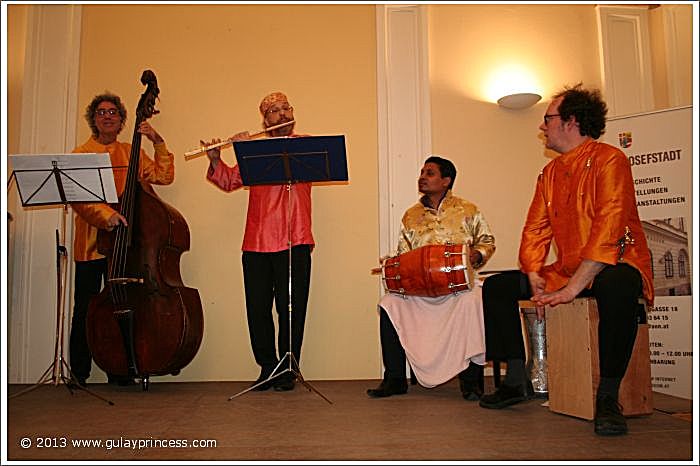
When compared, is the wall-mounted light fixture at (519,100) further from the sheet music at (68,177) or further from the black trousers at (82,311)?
the black trousers at (82,311)

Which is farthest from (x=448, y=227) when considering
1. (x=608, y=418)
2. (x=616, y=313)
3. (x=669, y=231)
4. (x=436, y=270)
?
(x=608, y=418)

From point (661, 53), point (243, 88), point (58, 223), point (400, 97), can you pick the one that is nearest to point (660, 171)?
point (661, 53)

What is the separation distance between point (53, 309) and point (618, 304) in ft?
11.7

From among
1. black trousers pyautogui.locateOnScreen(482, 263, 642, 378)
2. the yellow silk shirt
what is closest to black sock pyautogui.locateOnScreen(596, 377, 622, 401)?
black trousers pyautogui.locateOnScreen(482, 263, 642, 378)

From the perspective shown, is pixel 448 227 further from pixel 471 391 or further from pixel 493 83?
pixel 493 83

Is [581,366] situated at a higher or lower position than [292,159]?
lower

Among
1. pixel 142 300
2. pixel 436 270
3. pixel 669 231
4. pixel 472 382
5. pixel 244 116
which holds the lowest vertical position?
pixel 472 382

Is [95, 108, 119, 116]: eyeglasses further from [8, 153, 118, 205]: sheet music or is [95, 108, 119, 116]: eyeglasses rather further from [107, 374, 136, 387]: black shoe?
[107, 374, 136, 387]: black shoe

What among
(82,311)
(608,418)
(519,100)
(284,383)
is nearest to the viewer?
(608,418)

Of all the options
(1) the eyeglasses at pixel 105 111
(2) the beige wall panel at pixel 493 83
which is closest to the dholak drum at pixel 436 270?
(2) the beige wall panel at pixel 493 83

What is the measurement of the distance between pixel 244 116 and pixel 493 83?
1.80 m

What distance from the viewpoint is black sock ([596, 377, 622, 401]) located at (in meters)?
2.39

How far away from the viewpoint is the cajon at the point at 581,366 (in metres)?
2.56

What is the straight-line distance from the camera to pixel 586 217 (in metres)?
2.66
